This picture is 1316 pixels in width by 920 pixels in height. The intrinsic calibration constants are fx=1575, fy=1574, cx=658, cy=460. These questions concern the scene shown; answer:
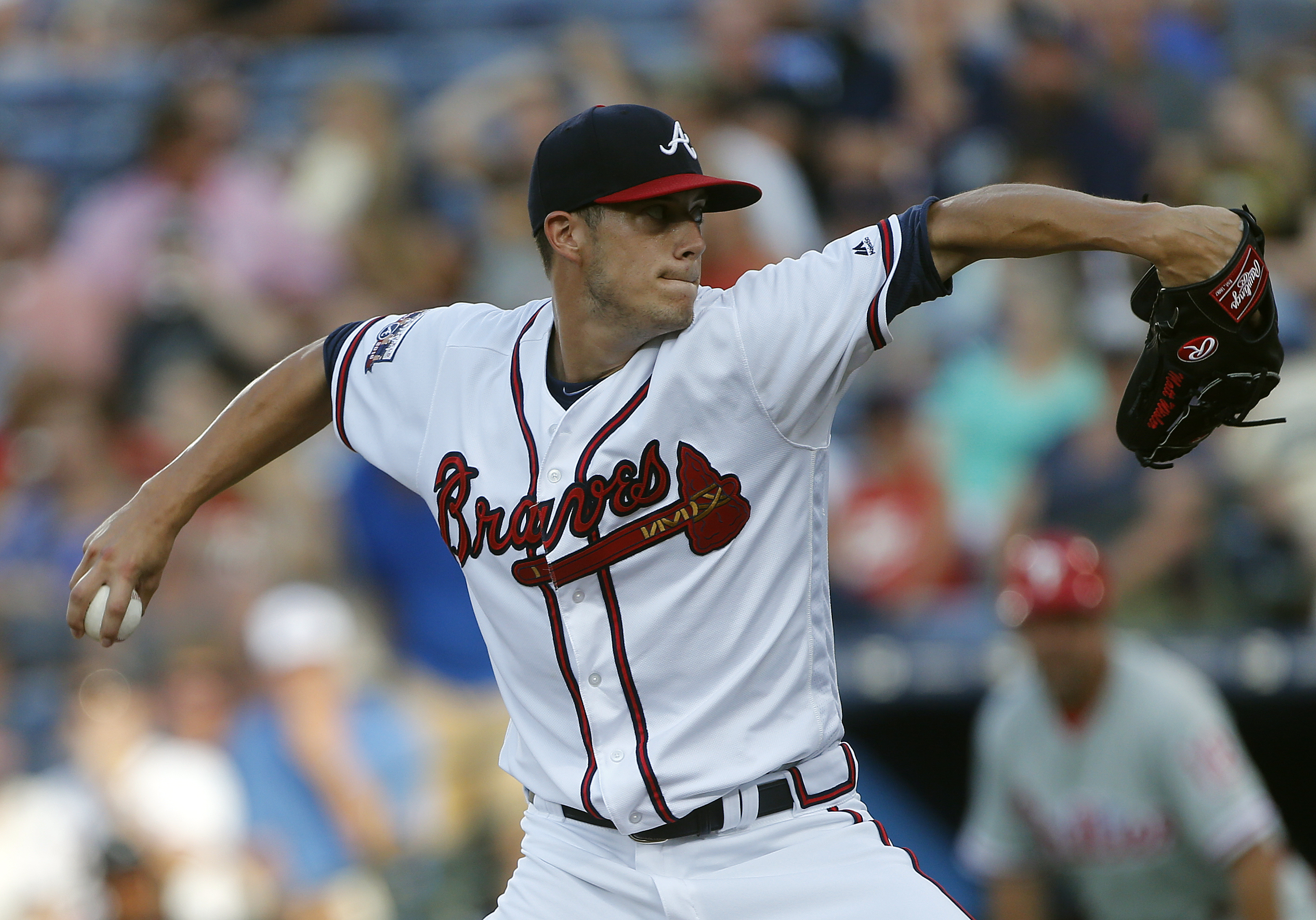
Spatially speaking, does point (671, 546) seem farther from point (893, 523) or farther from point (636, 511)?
point (893, 523)

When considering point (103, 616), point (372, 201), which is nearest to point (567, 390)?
point (103, 616)

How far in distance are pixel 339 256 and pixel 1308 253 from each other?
413 centimetres

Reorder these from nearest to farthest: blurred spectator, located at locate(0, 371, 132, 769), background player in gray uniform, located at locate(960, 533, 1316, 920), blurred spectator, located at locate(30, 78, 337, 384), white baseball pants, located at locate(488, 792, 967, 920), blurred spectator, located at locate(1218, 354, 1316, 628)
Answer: white baseball pants, located at locate(488, 792, 967, 920), background player in gray uniform, located at locate(960, 533, 1316, 920), blurred spectator, located at locate(1218, 354, 1316, 628), blurred spectator, located at locate(0, 371, 132, 769), blurred spectator, located at locate(30, 78, 337, 384)

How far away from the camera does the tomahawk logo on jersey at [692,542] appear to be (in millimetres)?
2568

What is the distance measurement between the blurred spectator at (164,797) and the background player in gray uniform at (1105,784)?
253 cm

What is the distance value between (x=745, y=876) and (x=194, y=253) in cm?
534

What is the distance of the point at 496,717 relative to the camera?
545 cm

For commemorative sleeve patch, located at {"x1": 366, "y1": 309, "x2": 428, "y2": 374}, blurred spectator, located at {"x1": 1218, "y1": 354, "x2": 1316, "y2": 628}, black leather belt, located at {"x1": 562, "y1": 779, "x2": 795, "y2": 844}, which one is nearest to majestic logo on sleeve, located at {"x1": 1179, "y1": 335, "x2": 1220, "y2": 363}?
black leather belt, located at {"x1": 562, "y1": 779, "x2": 795, "y2": 844}

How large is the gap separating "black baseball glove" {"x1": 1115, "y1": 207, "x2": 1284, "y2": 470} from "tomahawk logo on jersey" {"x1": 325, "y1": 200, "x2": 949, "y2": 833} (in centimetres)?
37

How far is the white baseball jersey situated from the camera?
399 cm

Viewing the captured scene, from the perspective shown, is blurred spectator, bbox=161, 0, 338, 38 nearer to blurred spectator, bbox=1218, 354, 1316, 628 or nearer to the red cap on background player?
blurred spectator, bbox=1218, 354, 1316, 628

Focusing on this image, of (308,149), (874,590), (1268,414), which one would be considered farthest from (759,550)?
(308,149)

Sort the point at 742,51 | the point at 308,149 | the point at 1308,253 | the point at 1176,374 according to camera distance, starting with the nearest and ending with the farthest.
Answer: the point at 1176,374
the point at 1308,253
the point at 742,51
the point at 308,149

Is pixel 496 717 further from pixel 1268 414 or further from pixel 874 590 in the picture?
pixel 1268 414
